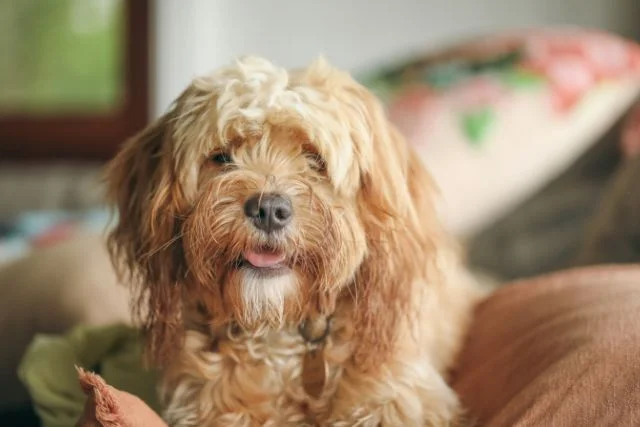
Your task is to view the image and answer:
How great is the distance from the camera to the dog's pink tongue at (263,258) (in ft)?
4.08

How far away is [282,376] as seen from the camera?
1.37 metres

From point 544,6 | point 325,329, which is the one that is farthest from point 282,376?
point 544,6

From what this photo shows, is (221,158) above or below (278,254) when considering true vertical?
above

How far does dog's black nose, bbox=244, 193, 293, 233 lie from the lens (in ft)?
3.98

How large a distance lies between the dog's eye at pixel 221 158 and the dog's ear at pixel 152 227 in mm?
67

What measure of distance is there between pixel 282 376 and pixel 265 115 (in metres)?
0.44

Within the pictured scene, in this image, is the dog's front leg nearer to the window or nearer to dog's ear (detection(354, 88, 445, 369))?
dog's ear (detection(354, 88, 445, 369))

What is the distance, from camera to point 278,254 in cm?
124

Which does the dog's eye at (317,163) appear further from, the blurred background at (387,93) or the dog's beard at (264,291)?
the blurred background at (387,93)

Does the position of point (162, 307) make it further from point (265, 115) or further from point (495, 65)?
point (495, 65)

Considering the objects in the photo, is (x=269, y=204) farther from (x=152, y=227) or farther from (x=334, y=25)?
(x=334, y=25)

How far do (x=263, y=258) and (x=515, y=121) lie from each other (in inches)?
59.0

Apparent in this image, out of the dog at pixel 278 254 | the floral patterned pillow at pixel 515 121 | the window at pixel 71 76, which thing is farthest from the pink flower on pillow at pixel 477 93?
the window at pixel 71 76

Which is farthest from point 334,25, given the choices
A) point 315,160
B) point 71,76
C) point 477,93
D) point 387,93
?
point 315,160
